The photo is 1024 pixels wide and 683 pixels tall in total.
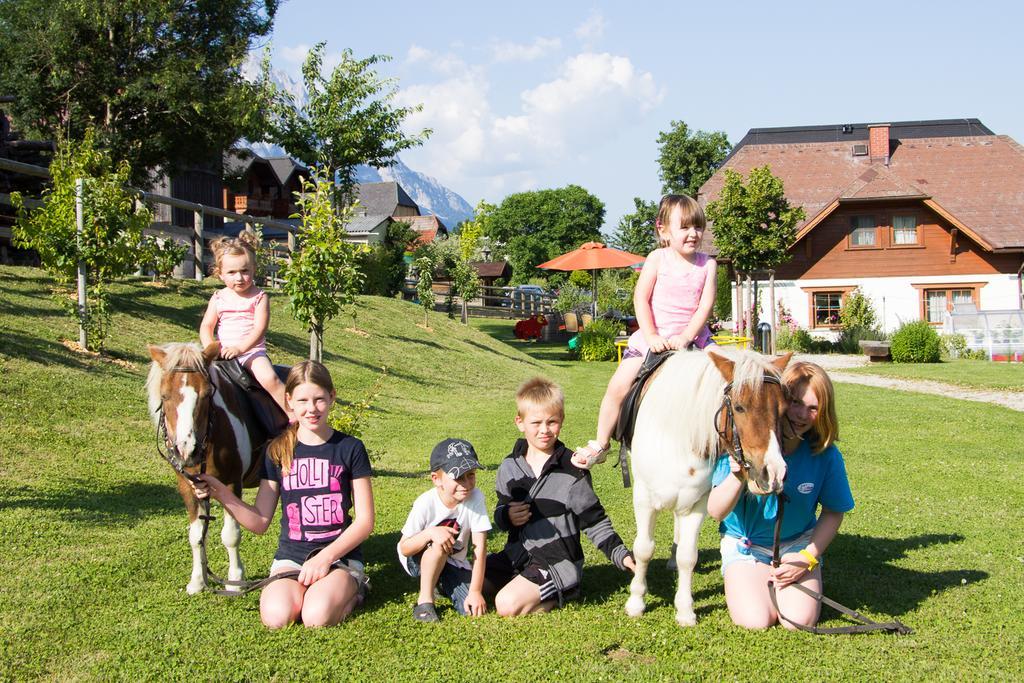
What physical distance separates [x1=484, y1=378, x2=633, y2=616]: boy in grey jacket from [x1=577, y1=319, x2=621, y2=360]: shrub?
72.0 feet

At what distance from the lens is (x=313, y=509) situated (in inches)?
186

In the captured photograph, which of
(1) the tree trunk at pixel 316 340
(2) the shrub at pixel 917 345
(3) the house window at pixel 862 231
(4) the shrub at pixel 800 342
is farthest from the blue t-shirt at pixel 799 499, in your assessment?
(3) the house window at pixel 862 231

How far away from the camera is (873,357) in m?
27.1

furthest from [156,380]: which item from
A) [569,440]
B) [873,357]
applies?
[873,357]

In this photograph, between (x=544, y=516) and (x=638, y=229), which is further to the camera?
(x=638, y=229)

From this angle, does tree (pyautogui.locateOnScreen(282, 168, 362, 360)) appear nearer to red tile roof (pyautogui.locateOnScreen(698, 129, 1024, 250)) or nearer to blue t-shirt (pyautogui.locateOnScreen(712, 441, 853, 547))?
blue t-shirt (pyautogui.locateOnScreen(712, 441, 853, 547))

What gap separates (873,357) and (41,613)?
87.6ft

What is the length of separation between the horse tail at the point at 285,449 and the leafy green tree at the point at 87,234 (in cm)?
791

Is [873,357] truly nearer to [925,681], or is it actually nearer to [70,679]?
[925,681]

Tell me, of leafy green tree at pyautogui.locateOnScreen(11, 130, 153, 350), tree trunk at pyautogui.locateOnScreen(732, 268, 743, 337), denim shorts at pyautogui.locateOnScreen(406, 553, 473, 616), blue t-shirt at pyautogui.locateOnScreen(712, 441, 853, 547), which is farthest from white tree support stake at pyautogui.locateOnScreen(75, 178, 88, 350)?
tree trunk at pyautogui.locateOnScreen(732, 268, 743, 337)

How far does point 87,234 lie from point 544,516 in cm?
942

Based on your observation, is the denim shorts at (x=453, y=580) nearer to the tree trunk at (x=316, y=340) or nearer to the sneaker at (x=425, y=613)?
the sneaker at (x=425, y=613)

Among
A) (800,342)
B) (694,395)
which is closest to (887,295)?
(800,342)

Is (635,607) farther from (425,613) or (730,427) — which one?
(730,427)
